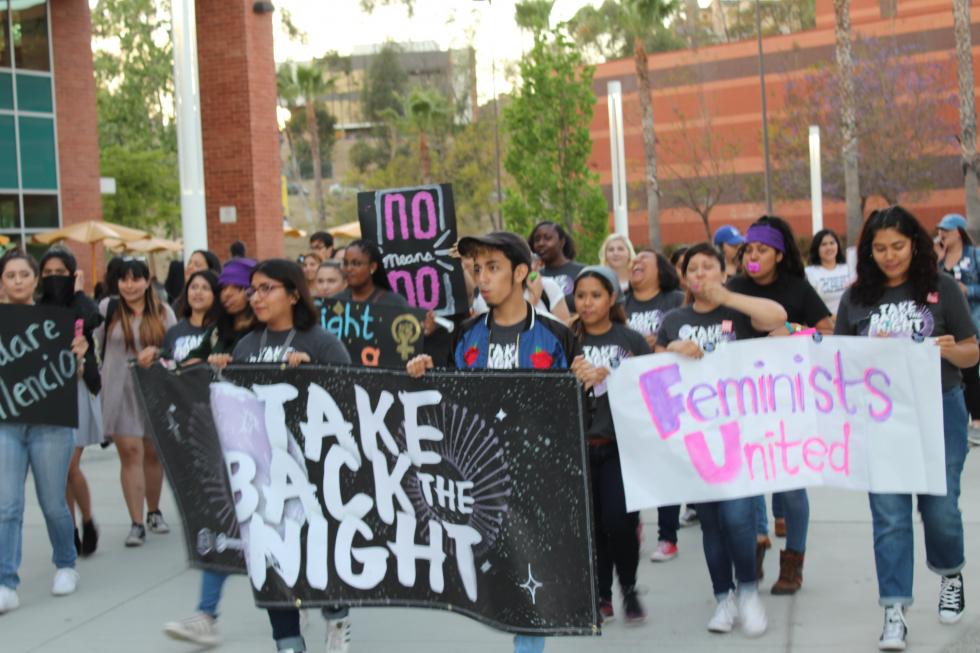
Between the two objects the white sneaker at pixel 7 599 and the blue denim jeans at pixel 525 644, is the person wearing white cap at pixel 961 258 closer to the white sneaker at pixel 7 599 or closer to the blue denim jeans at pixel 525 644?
the blue denim jeans at pixel 525 644

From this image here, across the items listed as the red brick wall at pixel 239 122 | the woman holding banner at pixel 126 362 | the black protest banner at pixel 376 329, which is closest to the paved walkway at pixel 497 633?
the woman holding banner at pixel 126 362

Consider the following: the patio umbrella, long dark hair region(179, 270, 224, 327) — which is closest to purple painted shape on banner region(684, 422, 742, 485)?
long dark hair region(179, 270, 224, 327)

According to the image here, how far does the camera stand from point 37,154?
22.5 metres

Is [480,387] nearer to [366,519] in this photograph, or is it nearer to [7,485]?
[366,519]

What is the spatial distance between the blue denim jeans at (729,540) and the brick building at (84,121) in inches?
650

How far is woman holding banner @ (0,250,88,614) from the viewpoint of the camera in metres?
6.41

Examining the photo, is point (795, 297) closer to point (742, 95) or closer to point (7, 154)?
point (7, 154)

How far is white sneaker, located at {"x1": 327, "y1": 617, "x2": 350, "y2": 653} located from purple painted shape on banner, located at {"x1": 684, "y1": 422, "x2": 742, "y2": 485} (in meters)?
1.65

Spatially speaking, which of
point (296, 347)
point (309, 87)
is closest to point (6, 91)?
point (296, 347)

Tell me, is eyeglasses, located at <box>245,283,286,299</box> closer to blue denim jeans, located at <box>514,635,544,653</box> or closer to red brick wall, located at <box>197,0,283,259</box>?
blue denim jeans, located at <box>514,635,544,653</box>

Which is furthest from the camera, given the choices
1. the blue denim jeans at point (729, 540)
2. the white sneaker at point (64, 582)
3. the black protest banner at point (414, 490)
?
the white sneaker at point (64, 582)

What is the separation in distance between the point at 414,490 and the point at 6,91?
1966cm

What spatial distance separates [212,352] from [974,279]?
22.7ft

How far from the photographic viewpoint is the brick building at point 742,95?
52.1 m
